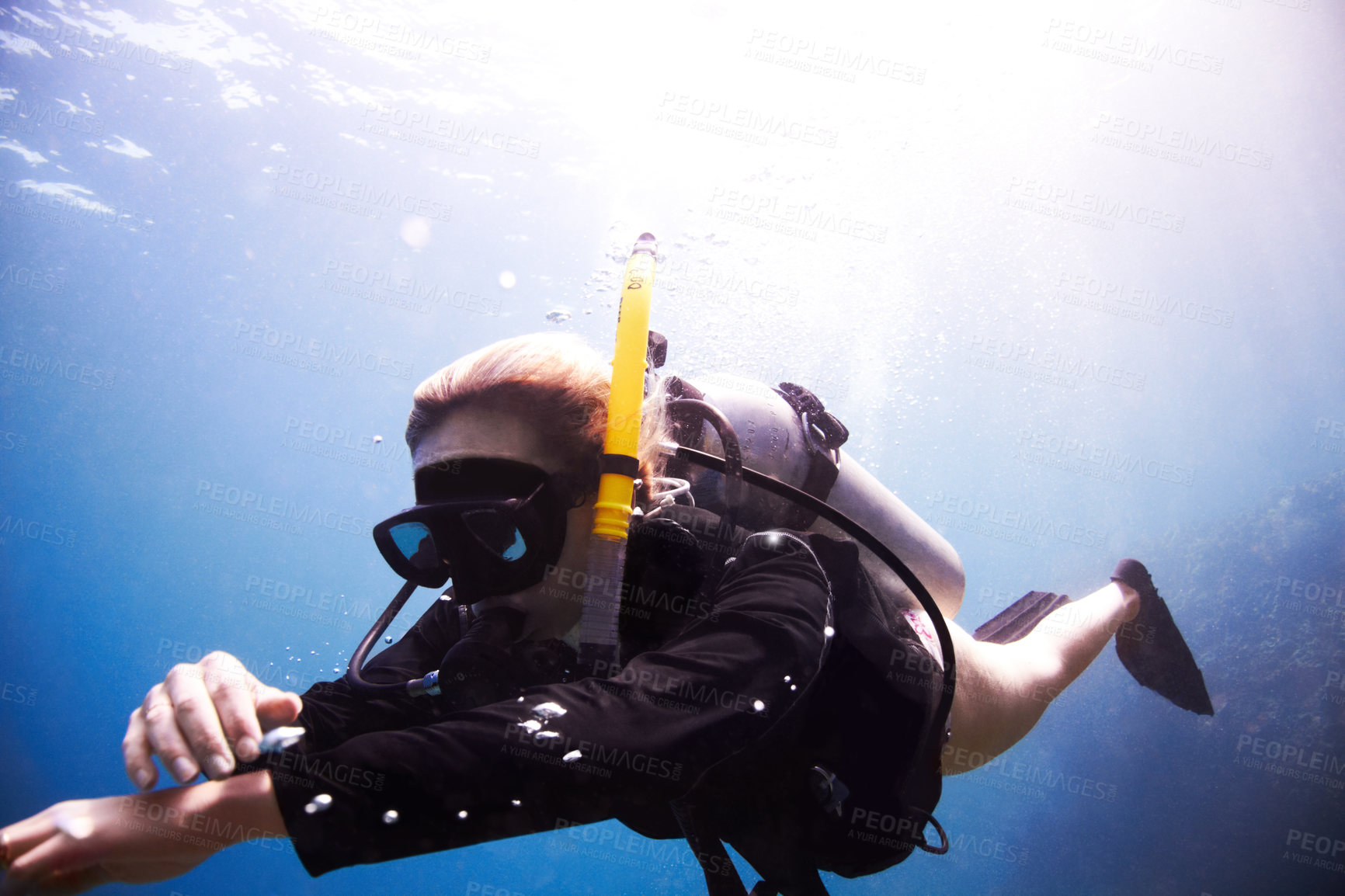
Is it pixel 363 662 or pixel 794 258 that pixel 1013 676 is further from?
pixel 794 258

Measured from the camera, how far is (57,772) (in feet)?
113

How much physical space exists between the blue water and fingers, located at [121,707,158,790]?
722cm

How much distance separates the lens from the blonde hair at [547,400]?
2057 millimetres

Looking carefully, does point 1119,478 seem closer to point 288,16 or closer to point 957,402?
point 957,402

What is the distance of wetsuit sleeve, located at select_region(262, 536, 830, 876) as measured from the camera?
3.39 ft

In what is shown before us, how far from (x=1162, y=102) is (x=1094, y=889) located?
27059 mm

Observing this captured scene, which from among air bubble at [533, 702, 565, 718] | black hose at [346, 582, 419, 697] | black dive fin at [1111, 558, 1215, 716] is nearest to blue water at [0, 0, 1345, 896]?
black dive fin at [1111, 558, 1215, 716]

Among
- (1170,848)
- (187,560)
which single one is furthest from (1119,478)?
(187,560)

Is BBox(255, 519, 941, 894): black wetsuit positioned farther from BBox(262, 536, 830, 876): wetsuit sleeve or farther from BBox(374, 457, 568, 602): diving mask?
BBox(374, 457, 568, 602): diving mask

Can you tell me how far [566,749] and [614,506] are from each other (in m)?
0.68

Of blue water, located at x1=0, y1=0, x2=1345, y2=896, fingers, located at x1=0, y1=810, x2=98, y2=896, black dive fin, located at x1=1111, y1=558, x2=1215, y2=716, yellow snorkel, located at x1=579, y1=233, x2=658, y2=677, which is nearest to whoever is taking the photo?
fingers, located at x1=0, y1=810, x2=98, y2=896

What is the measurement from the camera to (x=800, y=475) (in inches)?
108

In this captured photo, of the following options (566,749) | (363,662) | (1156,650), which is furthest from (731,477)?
(1156,650)

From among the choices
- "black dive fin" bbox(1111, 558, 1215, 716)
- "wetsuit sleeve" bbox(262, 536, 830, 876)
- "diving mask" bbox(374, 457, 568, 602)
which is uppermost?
"diving mask" bbox(374, 457, 568, 602)
